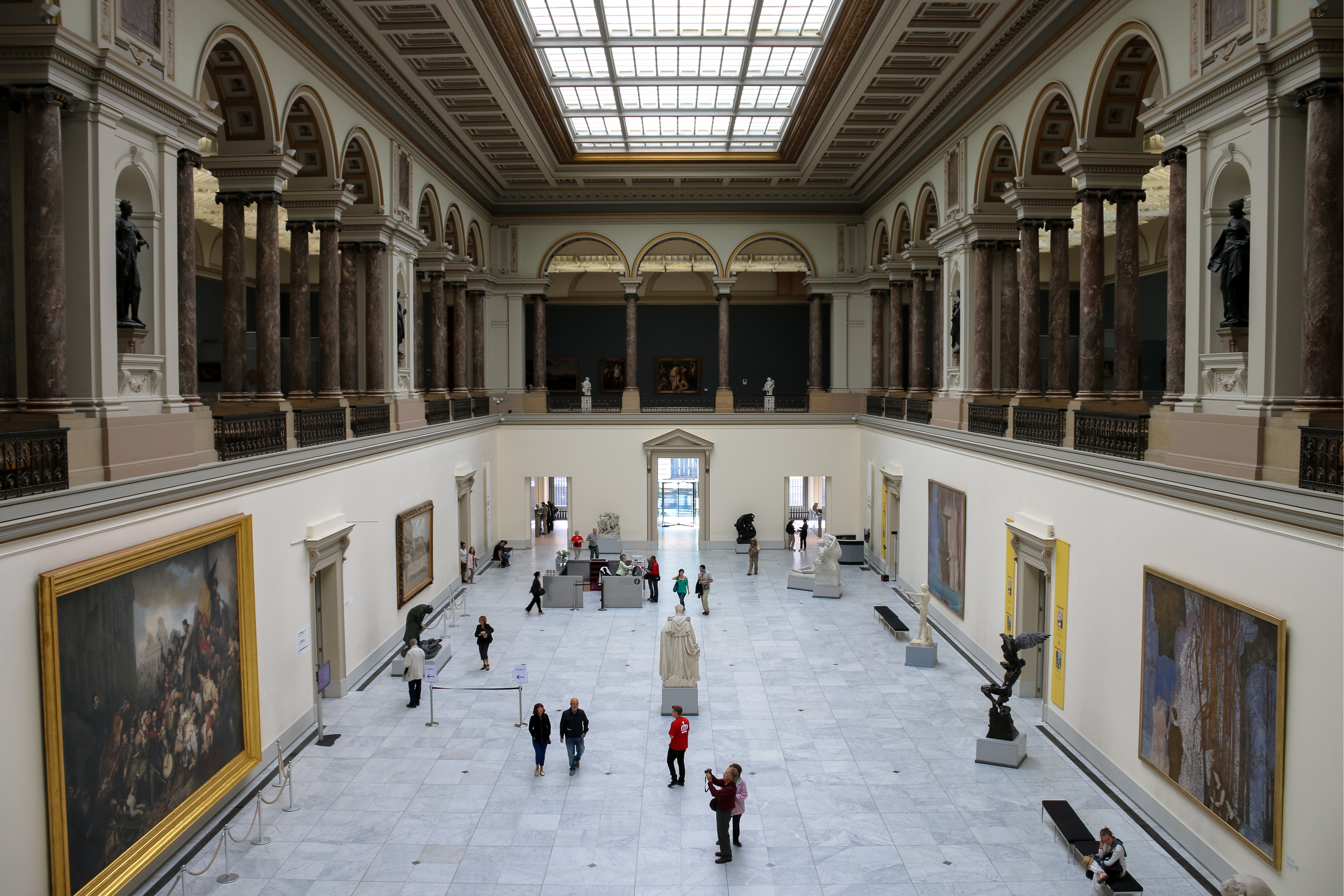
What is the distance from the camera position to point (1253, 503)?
8.45 meters

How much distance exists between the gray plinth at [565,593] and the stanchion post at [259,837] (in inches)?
441

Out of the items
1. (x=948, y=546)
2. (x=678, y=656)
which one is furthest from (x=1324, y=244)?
(x=948, y=546)

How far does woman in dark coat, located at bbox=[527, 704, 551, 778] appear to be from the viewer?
11430 millimetres

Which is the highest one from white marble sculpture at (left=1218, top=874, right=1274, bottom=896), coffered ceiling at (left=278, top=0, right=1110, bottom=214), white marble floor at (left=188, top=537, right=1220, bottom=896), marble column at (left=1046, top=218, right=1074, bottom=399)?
coffered ceiling at (left=278, top=0, right=1110, bottom=214)

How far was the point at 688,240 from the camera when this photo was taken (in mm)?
29578

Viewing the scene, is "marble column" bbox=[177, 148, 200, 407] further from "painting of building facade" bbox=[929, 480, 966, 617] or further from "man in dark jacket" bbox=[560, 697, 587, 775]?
"painting of building facade" bbox=[929, 480, 966, 617]

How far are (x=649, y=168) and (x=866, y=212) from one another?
7.39 meters

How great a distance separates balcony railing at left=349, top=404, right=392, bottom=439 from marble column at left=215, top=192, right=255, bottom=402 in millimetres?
2469

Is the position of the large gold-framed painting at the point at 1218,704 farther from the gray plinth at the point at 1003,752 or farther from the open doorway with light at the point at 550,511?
the open doorway with light at the point at 550,511

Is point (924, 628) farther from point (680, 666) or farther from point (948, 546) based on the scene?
point (680, 666)

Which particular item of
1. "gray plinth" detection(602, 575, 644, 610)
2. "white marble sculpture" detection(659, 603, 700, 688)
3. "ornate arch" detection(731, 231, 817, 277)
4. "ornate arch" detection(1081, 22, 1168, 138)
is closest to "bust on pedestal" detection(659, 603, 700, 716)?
"white marble sculpture" detection(659, 603, 700, 688)

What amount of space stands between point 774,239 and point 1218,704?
74.9ft

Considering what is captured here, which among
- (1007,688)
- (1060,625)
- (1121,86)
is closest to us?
(1007,688)

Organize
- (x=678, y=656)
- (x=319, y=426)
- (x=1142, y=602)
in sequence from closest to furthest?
(x=1142, y=602)
(x=678, y=656)
(x=319, y=426)
